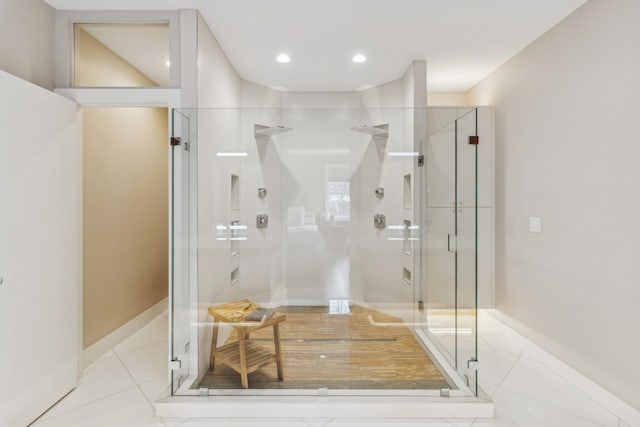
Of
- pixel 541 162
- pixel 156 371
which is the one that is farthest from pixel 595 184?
pixel 156 371

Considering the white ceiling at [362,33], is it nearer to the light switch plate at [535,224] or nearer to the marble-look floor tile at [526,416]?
the light switch plate at [535,224]

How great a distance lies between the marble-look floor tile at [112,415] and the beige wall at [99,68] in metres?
2.12

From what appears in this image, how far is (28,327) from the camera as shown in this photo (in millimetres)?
2049

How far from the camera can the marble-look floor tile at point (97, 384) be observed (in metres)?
2.27

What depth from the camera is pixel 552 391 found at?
2.45 metres

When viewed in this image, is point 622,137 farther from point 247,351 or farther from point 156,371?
point 156,371

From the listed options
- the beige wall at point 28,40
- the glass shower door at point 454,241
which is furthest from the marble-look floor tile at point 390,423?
the beige wall at point 28,40

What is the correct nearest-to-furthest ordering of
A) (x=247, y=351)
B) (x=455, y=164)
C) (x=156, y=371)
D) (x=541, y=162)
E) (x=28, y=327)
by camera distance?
(x=28, y=327)
(x=247, y=351)
(x=455, y=164)
(x=156, y=371)
(x=541, y=162)

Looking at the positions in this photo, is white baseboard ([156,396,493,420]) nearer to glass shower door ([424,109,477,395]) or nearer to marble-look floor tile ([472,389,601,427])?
marble-look floor tile ([472,389,601,427])

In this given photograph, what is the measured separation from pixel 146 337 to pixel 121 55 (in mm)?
2400

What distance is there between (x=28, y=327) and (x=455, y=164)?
276cm

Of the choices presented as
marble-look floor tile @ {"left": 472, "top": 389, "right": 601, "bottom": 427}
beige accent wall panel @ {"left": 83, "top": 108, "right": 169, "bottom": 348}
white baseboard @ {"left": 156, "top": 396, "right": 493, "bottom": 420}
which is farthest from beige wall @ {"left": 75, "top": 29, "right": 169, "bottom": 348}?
marble-look floor tile @ {"left": 472, "top": 389, "right": 601, "bottom": 427}

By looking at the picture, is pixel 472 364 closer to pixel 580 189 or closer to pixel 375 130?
pixel 580 189

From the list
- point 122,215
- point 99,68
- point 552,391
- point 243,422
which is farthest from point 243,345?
point 99,68
